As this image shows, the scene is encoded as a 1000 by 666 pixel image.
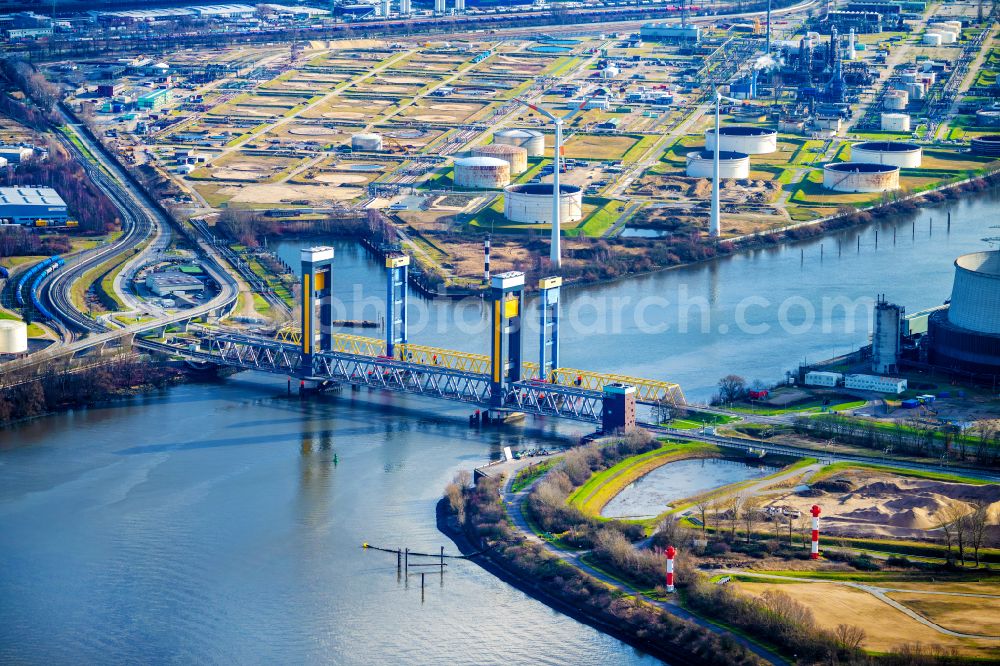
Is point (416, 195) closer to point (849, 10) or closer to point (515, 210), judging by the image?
point (515, 210)

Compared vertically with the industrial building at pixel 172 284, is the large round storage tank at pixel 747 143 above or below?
above

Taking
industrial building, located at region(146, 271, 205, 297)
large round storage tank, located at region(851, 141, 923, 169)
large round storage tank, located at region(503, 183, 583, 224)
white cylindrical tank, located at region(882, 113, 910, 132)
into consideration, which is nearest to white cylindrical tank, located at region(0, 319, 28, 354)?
industrial building, located at region(146, 271, 205, 297)

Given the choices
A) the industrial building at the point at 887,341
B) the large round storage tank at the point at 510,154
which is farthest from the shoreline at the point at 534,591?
the large round storage tank at the point at 510,154

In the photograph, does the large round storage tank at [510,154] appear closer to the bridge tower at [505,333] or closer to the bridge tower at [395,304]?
the bridge tower at [395,304]

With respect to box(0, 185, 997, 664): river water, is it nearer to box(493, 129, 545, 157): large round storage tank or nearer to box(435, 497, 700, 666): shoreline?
box(435, 497, 700, 666): shoreline

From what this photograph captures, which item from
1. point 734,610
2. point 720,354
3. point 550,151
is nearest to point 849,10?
point 550,151

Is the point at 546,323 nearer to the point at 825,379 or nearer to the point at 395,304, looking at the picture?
the point at 395,304
